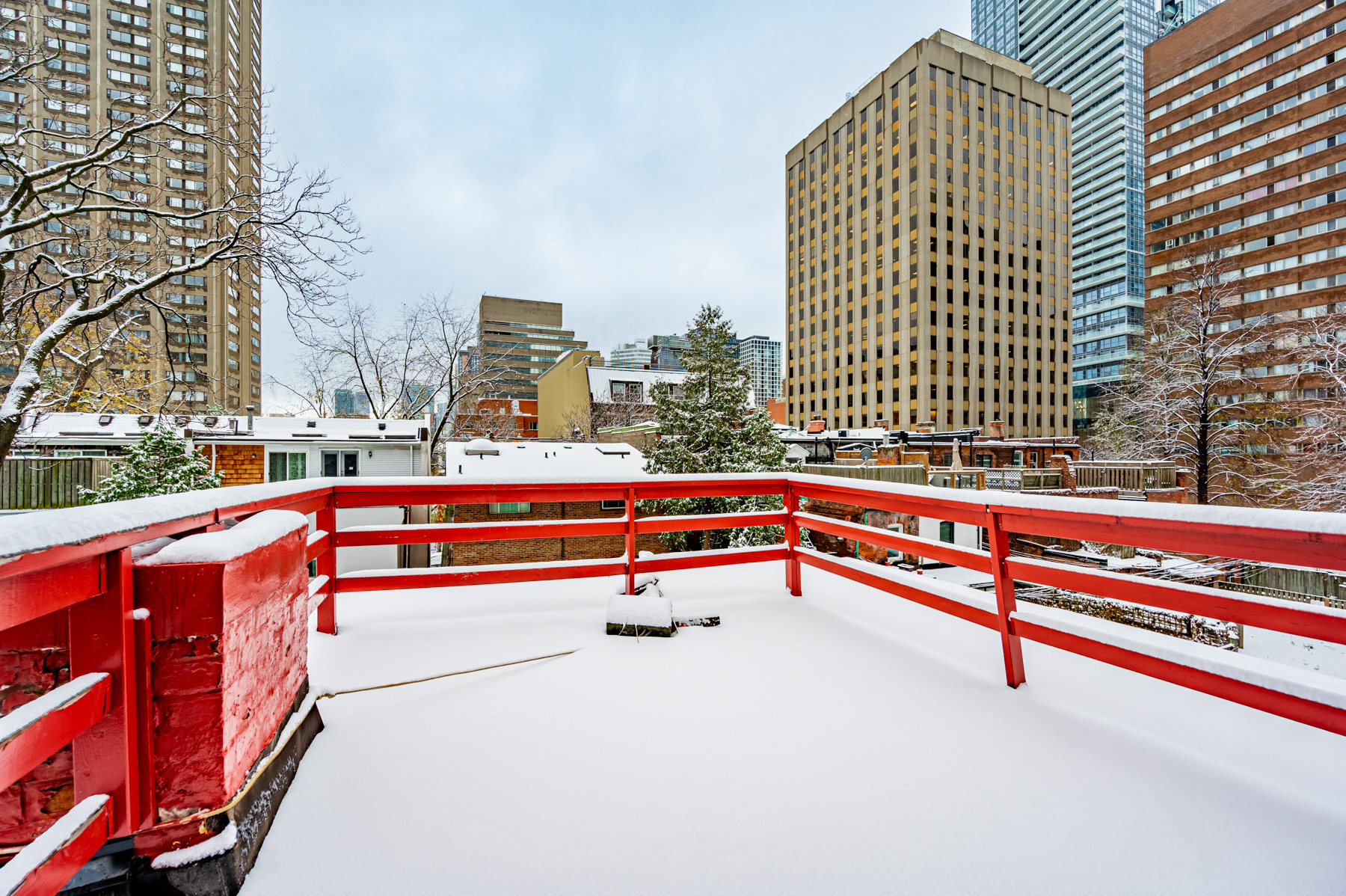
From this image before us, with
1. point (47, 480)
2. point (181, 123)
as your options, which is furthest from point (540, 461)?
point (47, 480)

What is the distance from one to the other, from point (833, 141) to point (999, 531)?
7352 centimetres

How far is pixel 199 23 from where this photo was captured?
44.1 metres

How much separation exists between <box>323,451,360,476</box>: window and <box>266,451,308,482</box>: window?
0.51 meters

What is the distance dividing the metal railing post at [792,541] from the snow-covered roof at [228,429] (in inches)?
590

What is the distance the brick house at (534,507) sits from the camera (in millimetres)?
14969

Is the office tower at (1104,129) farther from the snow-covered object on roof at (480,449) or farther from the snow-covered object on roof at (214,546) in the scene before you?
the snow-covered object on roof at (214,546)

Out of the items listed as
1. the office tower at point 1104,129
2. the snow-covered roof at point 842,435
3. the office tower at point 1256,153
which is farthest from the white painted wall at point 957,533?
the office tower at point 1104,129

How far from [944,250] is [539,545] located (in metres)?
55.4

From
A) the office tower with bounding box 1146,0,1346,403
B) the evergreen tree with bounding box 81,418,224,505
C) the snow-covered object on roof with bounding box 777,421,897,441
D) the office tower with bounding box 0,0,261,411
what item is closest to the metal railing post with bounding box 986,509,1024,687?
the office tower with bounding box 0,0,261,411

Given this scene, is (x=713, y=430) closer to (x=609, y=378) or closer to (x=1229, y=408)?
(x=1229, y=408)

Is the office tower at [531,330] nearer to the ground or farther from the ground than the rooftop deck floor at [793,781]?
farther from the ground

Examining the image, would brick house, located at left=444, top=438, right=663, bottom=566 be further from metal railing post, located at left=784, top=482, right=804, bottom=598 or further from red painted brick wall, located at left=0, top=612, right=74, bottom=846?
red painted brick wall, located at left=0, top=612, right=74, bottom=846

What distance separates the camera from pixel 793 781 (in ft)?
5.99

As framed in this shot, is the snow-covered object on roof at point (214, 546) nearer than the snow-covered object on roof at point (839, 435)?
Yes
